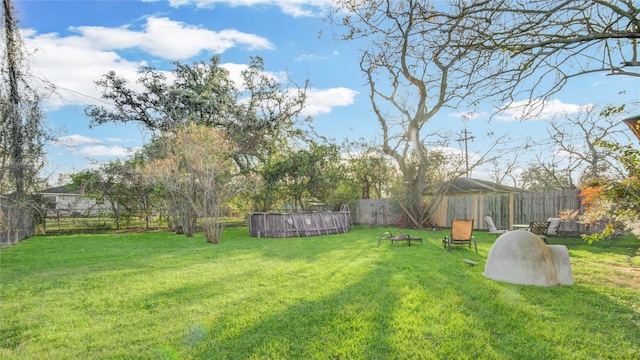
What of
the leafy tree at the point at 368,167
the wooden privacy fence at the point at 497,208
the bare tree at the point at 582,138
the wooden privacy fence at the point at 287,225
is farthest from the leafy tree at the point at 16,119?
the bare tree at the point at 582,138

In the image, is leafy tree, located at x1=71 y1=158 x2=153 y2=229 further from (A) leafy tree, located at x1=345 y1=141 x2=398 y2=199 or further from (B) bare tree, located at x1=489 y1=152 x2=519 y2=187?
(B) bare tree, located at x1=489 y1=152 x2=519 y2=187

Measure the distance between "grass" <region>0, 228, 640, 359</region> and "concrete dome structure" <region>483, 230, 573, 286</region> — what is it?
8.7 inches

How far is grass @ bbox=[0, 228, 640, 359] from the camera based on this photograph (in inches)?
126

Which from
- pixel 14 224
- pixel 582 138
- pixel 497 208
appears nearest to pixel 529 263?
pixel 497 208

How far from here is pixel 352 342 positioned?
10.7 ft

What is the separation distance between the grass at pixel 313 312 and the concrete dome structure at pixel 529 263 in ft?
0.72

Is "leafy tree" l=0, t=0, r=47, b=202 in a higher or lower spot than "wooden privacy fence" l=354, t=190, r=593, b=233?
higher

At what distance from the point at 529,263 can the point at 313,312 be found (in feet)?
12.8

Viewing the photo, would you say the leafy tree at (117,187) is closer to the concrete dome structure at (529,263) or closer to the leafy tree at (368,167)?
the leafy tree at (368,167)

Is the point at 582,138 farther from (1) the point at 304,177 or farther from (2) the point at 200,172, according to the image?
(2) the point at 200,172

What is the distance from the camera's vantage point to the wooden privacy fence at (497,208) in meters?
12.9

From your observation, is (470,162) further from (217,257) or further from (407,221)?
(217,257)

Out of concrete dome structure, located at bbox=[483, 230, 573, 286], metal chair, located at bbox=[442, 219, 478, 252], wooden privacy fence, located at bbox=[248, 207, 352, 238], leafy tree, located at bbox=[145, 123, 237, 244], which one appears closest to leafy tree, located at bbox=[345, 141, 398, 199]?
Answer: wooden privacy fence, located at bbox=[248, 207, 352, 238]

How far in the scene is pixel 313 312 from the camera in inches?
160
